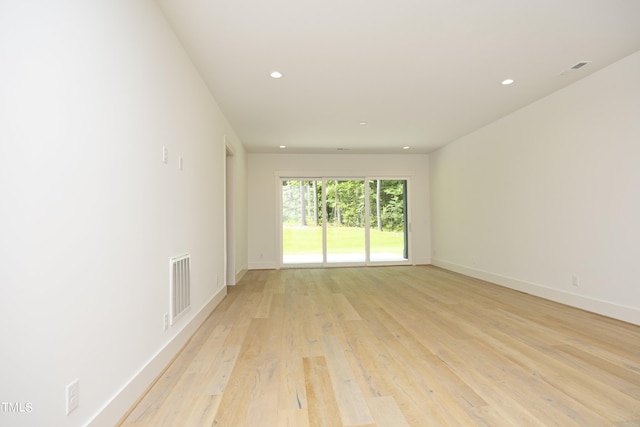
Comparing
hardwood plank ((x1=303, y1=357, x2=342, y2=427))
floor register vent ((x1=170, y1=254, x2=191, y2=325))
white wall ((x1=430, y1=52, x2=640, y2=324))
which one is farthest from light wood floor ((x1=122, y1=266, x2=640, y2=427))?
white wall ((x1=430, y1=52, x2=640, y2=324))

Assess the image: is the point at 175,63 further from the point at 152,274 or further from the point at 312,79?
the point at 152,274

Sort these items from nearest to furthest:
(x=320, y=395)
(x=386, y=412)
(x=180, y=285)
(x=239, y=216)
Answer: (x=386, y=412)
(x=320, y=395)
(x=180, y=285)
(x=239, y=216)

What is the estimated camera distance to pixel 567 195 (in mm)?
3938

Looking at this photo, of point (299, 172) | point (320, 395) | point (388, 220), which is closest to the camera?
point (320, 395)

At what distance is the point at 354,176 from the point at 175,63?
5250 mm

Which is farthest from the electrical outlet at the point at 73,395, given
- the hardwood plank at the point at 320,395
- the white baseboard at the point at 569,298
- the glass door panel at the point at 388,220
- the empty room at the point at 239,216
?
the glass door panel at the point at 388,220

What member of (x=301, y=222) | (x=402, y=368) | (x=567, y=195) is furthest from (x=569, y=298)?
(x=301, y=222)

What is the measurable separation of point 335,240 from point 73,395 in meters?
6.27

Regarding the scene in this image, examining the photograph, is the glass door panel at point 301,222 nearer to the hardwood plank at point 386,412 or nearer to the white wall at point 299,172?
the white wall at point 299,172

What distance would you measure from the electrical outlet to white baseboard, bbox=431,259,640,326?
4426 millimetres

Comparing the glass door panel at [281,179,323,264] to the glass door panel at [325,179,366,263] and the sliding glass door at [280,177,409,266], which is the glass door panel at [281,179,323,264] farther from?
the glass door panel at [325,179,366,263]

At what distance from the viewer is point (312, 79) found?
139 inches

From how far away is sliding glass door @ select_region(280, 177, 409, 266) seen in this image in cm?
737

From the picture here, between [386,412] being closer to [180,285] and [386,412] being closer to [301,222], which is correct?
[180,285]
